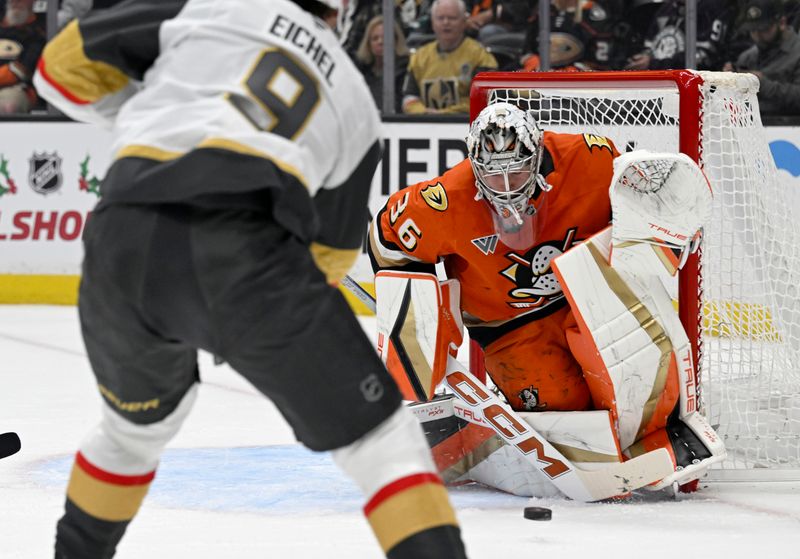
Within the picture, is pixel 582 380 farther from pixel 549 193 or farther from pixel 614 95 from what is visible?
pixel 614 95

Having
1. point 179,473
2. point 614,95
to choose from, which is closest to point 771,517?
point 614,95

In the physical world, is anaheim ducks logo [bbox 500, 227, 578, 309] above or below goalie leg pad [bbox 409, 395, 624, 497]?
above

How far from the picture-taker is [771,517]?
250 centimetres

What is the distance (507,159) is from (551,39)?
368 cm

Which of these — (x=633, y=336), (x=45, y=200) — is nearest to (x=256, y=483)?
(x=633, y=336)

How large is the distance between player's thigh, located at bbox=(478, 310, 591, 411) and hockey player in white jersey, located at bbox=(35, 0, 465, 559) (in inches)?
49.7

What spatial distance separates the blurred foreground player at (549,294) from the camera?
8.48 feet

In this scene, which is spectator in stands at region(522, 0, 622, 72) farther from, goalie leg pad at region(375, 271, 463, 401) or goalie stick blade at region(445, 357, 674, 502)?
goalie stick blade at region(445, 357, 674, 502)

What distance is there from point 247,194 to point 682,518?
1.36m

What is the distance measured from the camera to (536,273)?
2750 mm

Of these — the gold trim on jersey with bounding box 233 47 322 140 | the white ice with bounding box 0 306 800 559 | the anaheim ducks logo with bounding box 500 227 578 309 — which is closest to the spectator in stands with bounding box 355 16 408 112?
the white ice with bounding box 0 306 800 559

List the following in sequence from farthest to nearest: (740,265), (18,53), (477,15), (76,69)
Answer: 1. (18,53)
2. (477,15)
3. (740,265)
4. (76,69)

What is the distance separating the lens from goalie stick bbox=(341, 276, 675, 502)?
2598 millimetres

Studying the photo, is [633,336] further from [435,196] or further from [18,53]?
[18,53]
